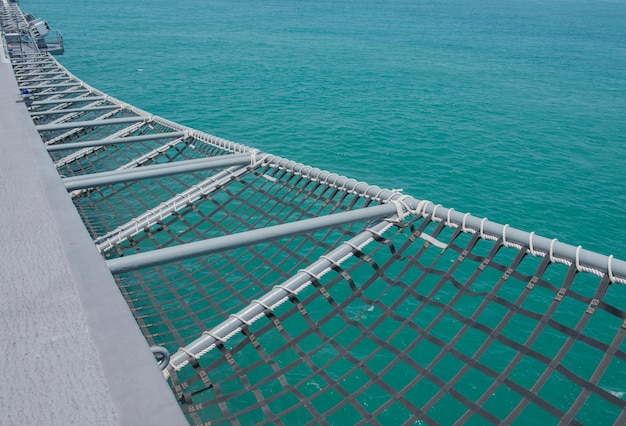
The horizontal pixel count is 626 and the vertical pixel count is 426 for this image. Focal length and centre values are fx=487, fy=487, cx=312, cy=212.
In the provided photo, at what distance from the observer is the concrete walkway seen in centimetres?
232

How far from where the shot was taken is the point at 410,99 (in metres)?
36.9

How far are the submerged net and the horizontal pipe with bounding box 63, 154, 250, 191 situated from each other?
43mm

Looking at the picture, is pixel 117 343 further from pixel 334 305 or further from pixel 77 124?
pixel 77 124

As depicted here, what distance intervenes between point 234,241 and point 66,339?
1909 mm

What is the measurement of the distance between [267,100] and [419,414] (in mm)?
32830

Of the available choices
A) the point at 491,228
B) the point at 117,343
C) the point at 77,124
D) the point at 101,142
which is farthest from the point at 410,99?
the point at 117,343

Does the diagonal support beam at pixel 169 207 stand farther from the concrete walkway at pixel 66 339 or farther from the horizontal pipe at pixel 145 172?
the concrete walkway at pixel 66 339

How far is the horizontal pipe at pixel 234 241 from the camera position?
3.81 m

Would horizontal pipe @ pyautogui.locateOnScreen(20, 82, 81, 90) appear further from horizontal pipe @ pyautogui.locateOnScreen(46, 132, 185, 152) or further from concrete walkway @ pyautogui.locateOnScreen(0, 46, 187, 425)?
concrete walkway @ pyautogui.locateOnScreen(0, 46, 187, 425)

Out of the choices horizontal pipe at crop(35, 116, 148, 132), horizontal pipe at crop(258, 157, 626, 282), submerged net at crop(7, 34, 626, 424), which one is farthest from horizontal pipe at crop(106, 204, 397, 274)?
horizontal pipe at crop(35, 116, 148, 132)

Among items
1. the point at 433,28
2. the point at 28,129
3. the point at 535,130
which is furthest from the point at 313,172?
the point at 433,28

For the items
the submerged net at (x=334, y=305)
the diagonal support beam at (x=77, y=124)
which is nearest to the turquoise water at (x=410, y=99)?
the submerged net at (x=334, y=305)

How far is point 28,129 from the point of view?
7723mm

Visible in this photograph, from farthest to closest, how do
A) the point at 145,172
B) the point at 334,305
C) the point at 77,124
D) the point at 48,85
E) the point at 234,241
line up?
the point at 48,85 → the point at 77,124 → the point at 145,172 → the point at 334,305 → the point at 234,241
